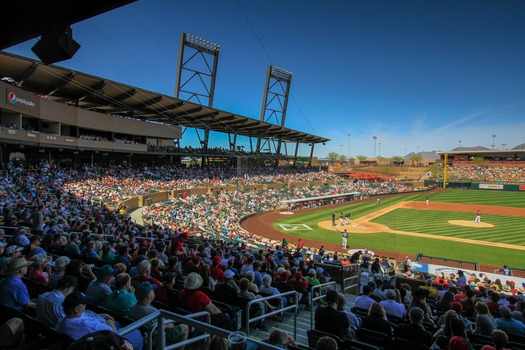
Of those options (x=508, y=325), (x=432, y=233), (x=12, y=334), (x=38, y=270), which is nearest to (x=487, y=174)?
(x=432, y=233)

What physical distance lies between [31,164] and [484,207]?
54332 mm

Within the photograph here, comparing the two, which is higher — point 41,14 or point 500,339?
point 41,14

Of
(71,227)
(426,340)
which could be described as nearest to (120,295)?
(426,340)

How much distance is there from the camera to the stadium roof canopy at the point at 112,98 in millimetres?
25792

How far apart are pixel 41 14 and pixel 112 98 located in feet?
114

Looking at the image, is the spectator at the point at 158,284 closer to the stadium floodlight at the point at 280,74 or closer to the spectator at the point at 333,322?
the spectator at the point at 333,322

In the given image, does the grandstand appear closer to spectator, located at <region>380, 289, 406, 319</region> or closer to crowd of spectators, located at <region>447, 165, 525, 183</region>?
spectator, located at <region>380, 289, 406, 319</region>

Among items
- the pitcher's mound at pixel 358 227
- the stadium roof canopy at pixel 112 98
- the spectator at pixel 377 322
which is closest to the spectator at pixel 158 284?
the spectator at pixel 377 322

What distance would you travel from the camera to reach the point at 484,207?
148ft

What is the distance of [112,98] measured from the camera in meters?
35.5

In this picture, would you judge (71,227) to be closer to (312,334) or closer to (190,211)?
(312,334)

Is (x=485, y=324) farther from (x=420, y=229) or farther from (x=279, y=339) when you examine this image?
(x=420, y=229)

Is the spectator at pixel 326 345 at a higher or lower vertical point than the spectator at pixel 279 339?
higher

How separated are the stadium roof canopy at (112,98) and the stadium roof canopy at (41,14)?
23445 millimetres
